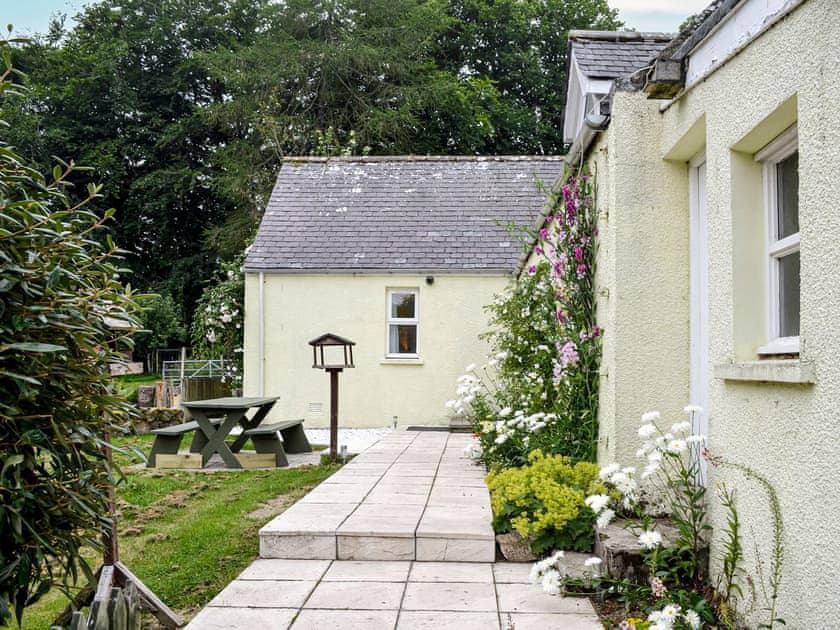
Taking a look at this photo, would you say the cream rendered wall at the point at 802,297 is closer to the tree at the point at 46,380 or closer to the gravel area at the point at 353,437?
the tree at the point at 46,380

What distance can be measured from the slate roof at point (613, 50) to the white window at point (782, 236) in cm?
384

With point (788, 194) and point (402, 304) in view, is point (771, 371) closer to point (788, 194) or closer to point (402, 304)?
point (788, 194)

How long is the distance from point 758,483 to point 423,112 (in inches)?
973

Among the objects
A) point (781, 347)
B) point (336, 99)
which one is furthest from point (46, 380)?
point (336, 99)

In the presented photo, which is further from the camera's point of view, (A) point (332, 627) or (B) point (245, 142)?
(B) point (245, 142)

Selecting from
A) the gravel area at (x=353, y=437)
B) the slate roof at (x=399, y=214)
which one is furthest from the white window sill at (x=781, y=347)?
the slate roof at (x=399, y=214)

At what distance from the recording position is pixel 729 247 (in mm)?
3658

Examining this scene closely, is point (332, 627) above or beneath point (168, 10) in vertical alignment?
beneath

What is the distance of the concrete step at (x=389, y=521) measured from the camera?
512 cm

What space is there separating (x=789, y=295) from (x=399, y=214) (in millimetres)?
12839

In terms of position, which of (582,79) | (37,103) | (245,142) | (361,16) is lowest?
(582,79)

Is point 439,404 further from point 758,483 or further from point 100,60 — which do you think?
point 100,60

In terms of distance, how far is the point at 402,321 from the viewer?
1498 cm

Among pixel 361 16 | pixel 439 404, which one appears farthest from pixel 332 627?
pixel 361 16
